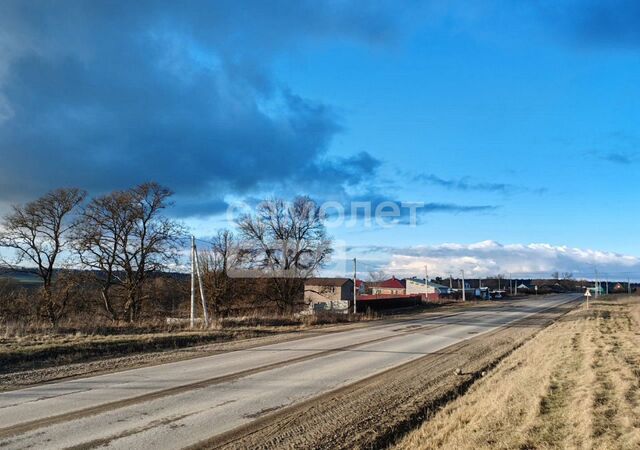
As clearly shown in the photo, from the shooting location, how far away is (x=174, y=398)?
823 cm

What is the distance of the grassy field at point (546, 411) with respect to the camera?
580 centimetres

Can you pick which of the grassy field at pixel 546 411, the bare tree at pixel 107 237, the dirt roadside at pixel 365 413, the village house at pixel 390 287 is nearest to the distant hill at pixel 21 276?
the bare tree at pixel 107 237

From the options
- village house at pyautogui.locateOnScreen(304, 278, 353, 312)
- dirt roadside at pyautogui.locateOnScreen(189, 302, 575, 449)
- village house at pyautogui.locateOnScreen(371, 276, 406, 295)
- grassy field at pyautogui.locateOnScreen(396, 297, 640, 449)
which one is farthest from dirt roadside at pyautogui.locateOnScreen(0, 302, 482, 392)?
village house at pyautogui.locateOnScreen(371, 276, 406, 295)

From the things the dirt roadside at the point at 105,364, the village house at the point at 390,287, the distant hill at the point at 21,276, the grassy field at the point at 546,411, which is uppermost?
the distant hill at the point at 21,276

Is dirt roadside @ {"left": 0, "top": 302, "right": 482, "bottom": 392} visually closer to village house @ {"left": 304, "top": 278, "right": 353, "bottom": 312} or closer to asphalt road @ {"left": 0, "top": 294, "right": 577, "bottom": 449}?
asphalt road @ {"left": 0, "top": 294, "right": 577, "bottom": 449}

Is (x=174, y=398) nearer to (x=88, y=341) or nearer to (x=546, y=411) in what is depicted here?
(x=546, y=411)

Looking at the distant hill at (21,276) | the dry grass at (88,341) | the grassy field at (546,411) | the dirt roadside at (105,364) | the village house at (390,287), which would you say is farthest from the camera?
the village house at (390,287)

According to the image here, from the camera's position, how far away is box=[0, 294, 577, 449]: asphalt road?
6.18 metres

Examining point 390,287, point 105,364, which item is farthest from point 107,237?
point 390,287

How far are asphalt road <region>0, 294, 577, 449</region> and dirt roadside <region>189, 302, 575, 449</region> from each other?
400mm

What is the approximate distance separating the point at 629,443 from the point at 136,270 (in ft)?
130

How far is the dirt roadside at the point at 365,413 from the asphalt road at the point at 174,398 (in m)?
0.40

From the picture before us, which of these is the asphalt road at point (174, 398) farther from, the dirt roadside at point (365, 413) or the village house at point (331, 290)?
the village house at point (331, 290)

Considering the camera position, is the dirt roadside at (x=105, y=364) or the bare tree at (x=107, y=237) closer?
the dirt roadside at (x=105, y=364)
